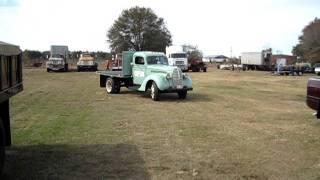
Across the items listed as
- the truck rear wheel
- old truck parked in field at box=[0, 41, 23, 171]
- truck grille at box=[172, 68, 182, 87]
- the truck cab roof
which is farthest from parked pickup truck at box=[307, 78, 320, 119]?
the truck rear wheel

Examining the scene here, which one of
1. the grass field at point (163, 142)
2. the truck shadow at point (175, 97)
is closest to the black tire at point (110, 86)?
the truck shadow at point (175, 97)

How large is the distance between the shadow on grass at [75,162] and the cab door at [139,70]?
12.9 m

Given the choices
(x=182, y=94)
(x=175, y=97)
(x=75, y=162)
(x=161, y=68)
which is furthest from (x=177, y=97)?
(x=75, y=162)

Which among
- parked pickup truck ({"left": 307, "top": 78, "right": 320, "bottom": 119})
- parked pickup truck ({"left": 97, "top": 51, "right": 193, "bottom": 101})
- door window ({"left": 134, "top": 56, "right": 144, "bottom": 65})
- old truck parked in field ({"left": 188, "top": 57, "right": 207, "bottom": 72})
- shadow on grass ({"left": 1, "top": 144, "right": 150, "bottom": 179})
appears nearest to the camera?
shadow on grass ({"left": 1, "top": 144, "right": 150, "bottom": 179})

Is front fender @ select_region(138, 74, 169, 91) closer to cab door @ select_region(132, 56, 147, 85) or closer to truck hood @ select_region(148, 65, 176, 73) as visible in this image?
truck hood @ select_region(148, 65, 176, 73)

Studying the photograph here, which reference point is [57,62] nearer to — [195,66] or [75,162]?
[195,66]

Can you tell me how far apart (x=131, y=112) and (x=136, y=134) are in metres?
4.82

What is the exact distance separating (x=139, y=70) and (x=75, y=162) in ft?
48.8

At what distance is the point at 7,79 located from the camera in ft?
27.0

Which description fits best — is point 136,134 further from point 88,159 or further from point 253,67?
point 253,67

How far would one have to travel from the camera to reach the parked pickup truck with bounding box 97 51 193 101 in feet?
72.4

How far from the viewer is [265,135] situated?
478 inches

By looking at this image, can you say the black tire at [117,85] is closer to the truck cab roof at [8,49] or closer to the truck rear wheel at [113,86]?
the truck rear wheel at [113,86]

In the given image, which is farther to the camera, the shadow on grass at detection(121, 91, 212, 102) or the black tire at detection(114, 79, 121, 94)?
the black tire at detection(114, 79, 121, 94)
